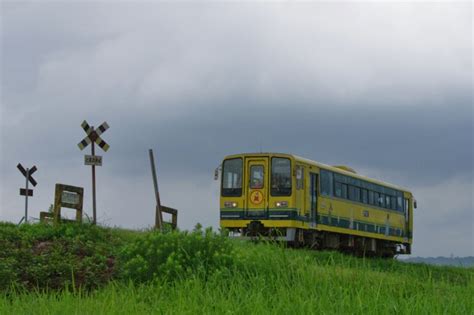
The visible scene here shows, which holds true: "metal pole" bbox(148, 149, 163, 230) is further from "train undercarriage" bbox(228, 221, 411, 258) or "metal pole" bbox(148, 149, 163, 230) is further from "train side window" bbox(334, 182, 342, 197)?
"train side window" bbox(334, 182, 342, 197)

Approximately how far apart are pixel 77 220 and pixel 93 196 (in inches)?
70.2

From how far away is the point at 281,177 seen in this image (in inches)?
984

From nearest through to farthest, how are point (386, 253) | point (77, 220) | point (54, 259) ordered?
point (54, 259) < point (77, 220) < point (386, 253)

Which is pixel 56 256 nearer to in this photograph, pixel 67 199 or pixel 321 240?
pixel 67 199

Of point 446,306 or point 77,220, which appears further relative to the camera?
point 77,220

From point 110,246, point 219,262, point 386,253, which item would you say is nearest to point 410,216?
point 386,253

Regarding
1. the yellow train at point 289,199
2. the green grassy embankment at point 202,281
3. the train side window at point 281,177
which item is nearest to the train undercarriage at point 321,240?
the yellow train at point 289,199

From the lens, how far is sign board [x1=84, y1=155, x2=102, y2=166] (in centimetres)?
2292

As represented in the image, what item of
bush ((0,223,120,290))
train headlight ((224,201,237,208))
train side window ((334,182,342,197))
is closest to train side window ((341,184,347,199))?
train side window ((334,182,342,197))

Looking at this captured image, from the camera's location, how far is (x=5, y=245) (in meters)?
19.0

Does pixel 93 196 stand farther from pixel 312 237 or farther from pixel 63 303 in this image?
pixel 63 303

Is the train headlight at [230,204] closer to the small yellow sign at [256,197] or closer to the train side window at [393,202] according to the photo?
the small yellow sign at [256,197]

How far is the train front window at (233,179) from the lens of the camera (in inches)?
999

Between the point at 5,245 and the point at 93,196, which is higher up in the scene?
the point at 93,196
